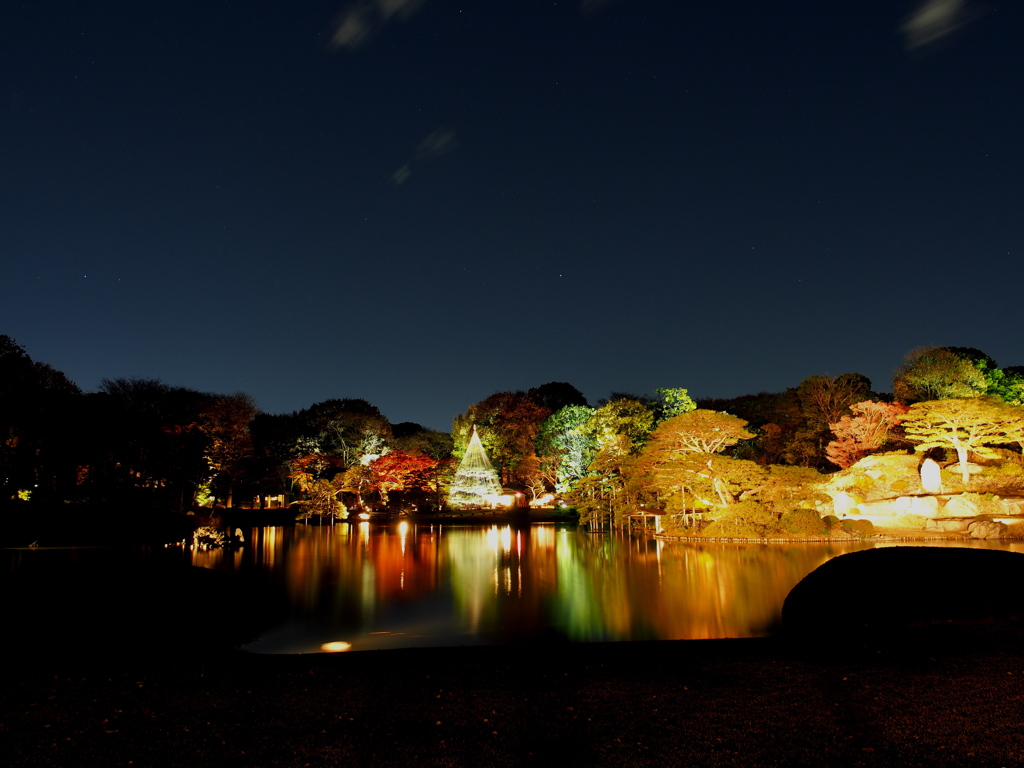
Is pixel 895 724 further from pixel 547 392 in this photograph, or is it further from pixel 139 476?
pixel 547 392

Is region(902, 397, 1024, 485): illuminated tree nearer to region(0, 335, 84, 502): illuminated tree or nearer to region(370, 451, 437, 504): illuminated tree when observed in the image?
region(370, 451, 437, 504): illuminated tree

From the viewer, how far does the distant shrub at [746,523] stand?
25922mm

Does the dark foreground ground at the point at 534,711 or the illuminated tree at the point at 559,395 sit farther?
the illuminated tree at the point at 559,395

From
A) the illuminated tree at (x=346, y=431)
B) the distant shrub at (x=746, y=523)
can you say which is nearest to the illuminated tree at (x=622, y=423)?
the distant shrub at (x=746, y=523)

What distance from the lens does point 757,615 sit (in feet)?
42.1

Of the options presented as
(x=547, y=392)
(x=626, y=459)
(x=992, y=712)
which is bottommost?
(x=992, y=712)

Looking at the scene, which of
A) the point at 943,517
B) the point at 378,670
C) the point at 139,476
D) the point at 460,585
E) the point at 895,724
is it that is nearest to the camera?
the point at 895,724

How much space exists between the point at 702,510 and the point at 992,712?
25.2m

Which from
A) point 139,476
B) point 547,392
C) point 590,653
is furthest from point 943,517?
point 547,392

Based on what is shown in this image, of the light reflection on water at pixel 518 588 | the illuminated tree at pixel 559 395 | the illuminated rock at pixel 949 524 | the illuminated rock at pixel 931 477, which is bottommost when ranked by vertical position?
the light reflection on water at pixel 518 588

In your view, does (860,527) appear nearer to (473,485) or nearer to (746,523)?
(746,523)

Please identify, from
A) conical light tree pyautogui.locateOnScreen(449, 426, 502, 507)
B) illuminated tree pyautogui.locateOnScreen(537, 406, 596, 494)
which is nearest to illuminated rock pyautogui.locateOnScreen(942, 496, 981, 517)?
illuminated tree pyautogui.locateOnScreen(537, 406, 596, 494)

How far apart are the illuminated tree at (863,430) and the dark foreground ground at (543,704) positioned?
1225 inches

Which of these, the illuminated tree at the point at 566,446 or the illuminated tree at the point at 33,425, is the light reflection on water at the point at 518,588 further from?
the illuminated tree at the point at 566,446
